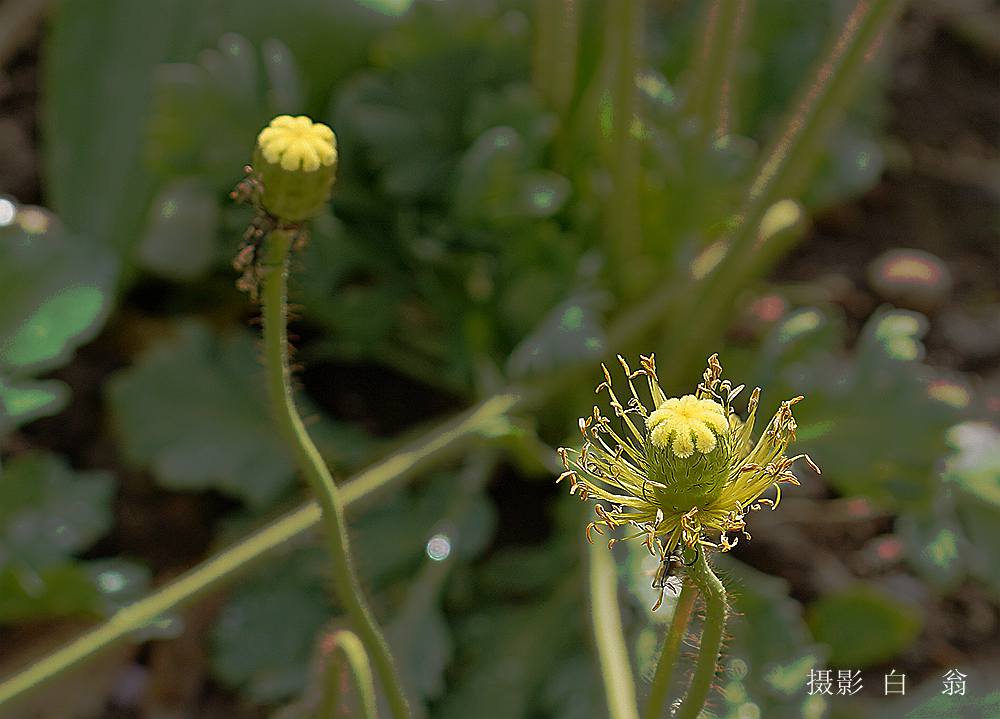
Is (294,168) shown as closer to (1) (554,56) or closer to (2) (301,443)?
(2) (301,443)

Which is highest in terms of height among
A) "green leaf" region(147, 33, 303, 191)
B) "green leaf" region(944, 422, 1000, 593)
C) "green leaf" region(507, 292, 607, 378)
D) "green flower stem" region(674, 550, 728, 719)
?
"green leaf" region(147, 33, 303, 191)

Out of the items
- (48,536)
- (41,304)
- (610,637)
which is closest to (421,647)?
(610,637)

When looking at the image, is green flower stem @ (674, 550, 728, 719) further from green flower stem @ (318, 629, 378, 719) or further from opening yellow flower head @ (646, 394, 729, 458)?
green flower stem @ (318, 629, 378, 719)

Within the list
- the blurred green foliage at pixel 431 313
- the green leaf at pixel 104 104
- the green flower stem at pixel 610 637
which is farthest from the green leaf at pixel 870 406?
the green leaf at pixel 104 104

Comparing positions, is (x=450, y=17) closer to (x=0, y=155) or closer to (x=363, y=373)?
(x=363, y=373)

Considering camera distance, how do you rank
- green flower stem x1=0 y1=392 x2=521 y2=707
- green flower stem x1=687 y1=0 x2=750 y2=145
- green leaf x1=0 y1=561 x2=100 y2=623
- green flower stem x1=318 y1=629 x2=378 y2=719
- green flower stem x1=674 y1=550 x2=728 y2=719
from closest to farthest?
1. green flower stem x1=674 y1=550 x2=728 y2=719
2. green flower stem x1=318 y1=629 x2=378 y2=719
3. green flower stem x1=0 y1=392 x2=521 y2=707
4. green leaf x1=0 y1=561 x2=100 y2=623
5. green flower stem x1=687 y1=0 x2=750 y2=145

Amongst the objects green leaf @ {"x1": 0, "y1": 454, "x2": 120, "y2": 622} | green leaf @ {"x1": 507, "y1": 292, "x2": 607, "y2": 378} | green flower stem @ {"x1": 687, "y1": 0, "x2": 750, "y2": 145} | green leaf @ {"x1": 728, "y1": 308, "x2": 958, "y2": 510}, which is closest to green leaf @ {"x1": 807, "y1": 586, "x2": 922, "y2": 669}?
green leaf @ {"x1": 728, "y1": 308, "x2": 958, "y2": 510}
